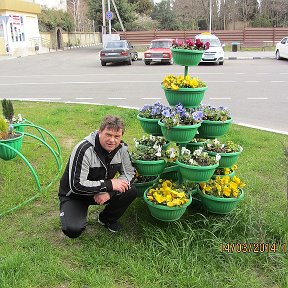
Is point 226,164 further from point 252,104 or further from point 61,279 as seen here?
point 252,104

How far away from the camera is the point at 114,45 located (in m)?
21.9

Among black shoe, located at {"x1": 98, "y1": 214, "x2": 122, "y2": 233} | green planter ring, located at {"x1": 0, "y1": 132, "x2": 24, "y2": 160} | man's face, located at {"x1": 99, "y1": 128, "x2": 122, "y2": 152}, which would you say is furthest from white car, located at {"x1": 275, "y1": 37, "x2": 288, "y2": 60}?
man's face, located at {"x1": 99, "y1": 128, "x2": 122, "y2": 152}

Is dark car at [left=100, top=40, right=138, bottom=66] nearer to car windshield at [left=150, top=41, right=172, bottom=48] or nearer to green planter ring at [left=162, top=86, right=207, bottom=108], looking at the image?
car windshield at [left=150, top=41, right=172, bottom=48]

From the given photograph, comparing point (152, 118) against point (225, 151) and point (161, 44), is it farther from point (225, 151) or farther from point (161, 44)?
point (161, 44)

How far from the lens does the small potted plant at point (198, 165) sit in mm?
3424

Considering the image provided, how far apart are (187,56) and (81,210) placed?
183 cm

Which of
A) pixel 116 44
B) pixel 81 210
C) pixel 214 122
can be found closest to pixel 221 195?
pixel 214 122

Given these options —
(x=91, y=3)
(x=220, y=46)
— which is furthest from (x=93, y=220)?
(x=91, y=3)

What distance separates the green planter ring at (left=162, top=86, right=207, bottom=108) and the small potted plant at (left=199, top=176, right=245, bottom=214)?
826mm

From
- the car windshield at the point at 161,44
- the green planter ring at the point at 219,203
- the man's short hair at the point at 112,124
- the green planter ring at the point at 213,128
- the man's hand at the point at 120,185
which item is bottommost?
the green planter ring at the point at 219,203

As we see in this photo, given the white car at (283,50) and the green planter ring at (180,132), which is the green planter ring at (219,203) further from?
the white car at (283,50)

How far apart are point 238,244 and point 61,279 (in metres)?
1.60
